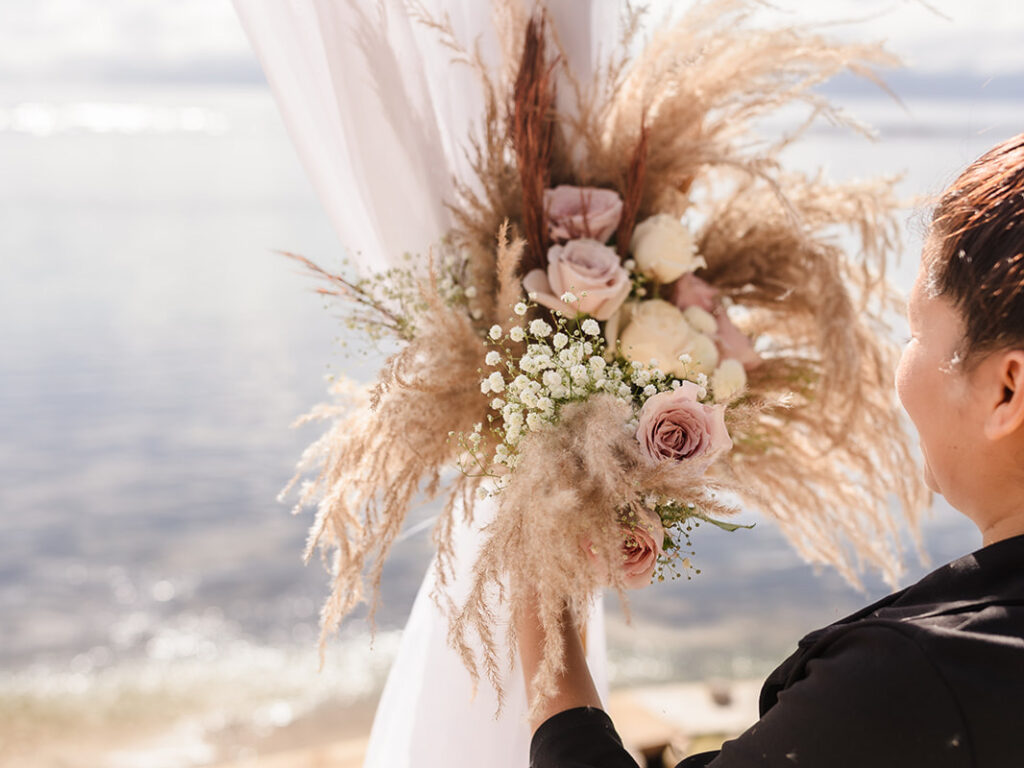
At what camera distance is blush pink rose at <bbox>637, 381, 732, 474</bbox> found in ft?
2.84

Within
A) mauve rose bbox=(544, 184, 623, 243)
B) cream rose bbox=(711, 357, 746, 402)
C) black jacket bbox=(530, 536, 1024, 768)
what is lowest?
black jacket bbox=(530, 536, 1024, 768)

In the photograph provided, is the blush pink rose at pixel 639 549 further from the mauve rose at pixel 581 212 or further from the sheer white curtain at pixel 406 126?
the mauve rose at pixel 581 212

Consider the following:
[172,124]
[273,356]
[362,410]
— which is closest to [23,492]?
[273,356]

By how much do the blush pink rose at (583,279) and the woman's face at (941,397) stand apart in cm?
42

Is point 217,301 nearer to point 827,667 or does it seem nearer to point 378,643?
point 378,643

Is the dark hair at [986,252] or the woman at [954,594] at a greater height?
the dark hair at [986,252]

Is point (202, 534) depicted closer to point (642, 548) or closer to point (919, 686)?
point (642, 548)

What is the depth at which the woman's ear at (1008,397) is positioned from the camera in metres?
0.69

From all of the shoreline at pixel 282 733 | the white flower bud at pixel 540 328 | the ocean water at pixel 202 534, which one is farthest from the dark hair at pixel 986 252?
the shoreline at pixel 282 733

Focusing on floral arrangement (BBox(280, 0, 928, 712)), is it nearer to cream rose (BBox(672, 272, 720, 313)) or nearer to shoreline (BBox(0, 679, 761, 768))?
cream rose (BBox(672, 272, 720, 313))

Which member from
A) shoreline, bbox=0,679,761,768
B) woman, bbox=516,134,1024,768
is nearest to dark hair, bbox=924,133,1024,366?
woman, bbox=516,134,1024,768

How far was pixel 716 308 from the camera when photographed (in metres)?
1.30

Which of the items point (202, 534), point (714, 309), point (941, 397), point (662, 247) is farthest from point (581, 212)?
point (202, 534)

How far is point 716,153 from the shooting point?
1.24m
